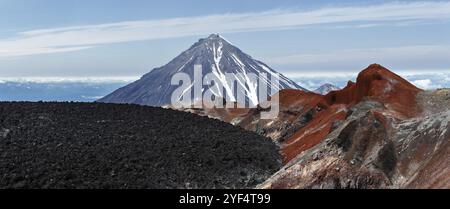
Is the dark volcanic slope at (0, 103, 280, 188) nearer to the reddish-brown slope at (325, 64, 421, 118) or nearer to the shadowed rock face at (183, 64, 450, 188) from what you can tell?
the shadowed rock face at (183, 64, 450, 188)

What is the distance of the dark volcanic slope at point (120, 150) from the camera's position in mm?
45688

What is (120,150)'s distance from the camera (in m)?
53.5

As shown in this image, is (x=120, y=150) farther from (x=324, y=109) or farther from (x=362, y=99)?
(x=324, y=109)

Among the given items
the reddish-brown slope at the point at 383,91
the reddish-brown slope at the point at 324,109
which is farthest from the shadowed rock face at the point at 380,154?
the reddish-brown slope at the point at 324,109

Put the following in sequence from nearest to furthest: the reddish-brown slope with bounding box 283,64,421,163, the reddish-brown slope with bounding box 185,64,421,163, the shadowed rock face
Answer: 1. the shadowed rock face
2. the reddish-brown slope with bounding box 283,64,421,163
3. the reddish-brown slope with bounding box 185,64,421,163

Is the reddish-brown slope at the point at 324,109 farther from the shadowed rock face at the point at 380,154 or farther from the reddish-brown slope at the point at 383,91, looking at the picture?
the shadowed rock face at the point at 380,154

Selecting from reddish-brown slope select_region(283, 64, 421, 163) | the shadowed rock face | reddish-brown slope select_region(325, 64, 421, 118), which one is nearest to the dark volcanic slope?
reddish-brown slope select_region(283, 64, 421, 163)

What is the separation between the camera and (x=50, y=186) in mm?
42531

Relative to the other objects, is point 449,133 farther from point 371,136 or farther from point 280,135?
point 280,135

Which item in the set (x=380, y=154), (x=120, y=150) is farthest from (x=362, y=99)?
(x=120, y=150)

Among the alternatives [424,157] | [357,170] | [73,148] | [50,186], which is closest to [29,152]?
[73,148]

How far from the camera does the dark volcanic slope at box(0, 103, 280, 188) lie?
45688 millimetres

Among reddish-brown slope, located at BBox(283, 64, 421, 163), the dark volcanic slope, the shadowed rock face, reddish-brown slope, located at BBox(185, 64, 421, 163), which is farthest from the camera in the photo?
reddish-brown slope, located at BBox(185, 64, 421, 163)

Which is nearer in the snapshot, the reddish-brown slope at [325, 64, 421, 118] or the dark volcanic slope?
the dark volcanic slope
